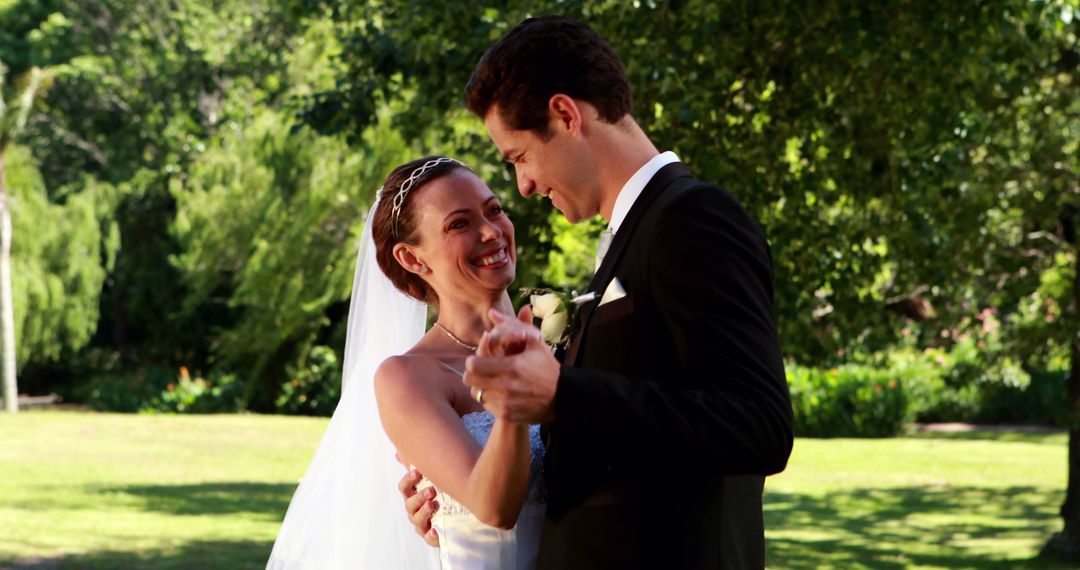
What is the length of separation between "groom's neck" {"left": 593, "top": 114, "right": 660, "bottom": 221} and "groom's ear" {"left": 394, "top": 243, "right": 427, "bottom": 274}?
1.09m

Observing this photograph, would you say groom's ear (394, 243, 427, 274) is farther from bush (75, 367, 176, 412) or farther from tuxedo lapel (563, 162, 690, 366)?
bush (75, 367, 176, 412)

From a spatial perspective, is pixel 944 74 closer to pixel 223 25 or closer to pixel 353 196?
pixel 353 196

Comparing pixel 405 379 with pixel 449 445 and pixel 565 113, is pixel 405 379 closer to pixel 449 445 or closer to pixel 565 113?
pixel 449 445

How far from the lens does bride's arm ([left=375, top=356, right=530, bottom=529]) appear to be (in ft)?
8.30

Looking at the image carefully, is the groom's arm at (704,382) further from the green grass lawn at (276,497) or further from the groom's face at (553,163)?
the green grass lawn at (276,497)

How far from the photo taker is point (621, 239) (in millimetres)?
2510

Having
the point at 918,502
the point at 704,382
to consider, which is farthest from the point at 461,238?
the point at 918,502

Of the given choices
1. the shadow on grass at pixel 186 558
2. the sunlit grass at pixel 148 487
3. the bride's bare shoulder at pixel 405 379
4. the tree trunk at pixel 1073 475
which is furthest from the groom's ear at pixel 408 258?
the tree trunk at pixel 1073 475

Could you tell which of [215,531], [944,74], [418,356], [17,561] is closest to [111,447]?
[215,531]

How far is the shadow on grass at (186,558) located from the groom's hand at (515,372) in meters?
10.6

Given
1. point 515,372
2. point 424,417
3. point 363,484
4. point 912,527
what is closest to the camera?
point 515,372

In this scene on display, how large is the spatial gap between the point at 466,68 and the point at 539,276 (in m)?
1.58

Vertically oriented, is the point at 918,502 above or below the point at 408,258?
below

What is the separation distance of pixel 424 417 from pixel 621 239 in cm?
82
